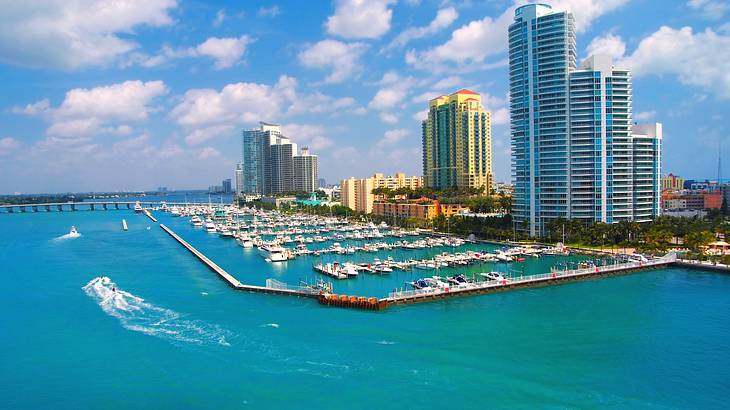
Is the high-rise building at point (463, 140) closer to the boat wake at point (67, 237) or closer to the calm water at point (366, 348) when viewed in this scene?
the calm water at point (366, 348)

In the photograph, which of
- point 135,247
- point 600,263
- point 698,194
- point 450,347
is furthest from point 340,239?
point 698,194

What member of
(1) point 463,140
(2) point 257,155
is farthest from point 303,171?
(1) point 463,140

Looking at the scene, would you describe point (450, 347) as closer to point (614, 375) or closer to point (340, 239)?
point (614, 375)

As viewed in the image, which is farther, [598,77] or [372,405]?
[598,77]

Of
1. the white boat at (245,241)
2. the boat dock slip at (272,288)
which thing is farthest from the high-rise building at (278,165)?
the boat dock slip at (272,288)

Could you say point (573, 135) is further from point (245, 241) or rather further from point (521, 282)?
point (245, 241)

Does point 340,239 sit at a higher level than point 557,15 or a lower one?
lower

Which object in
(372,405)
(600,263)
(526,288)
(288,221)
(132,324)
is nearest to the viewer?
(372,405)
